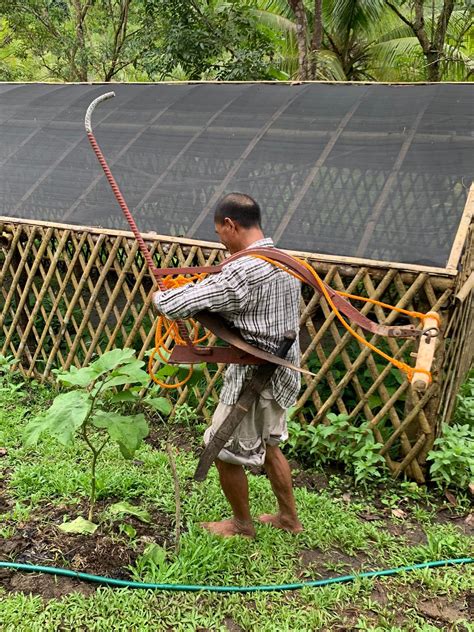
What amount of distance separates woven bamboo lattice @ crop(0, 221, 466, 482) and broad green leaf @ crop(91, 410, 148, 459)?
4.04 feet

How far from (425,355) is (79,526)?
156 cm

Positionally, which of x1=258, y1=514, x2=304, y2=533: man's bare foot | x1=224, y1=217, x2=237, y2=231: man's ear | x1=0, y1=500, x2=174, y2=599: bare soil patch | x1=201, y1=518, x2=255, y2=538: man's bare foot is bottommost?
x1=258, y1=514, x2=304, y2=533: man's bare foot

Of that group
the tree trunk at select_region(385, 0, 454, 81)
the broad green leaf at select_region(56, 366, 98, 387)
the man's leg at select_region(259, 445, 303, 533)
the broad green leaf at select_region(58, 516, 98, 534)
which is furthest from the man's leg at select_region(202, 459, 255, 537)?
the tree trunk at select_region(385, 0, 454, 81)

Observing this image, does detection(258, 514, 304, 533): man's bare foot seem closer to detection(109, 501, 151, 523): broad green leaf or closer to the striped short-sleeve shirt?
detection(109, 501, 151, 523): broad green leaf

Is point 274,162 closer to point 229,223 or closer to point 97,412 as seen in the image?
point 229,223

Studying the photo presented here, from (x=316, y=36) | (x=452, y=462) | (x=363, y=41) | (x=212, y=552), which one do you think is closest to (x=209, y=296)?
(x=212, y=552)

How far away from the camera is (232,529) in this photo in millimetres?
2580

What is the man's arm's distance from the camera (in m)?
2.07

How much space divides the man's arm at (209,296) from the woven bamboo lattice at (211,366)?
3.61 feet

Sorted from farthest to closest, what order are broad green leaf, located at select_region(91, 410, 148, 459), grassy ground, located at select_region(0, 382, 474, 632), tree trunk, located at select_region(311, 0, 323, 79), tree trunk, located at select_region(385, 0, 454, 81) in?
tree trunk, located at select_region(311, 0, 323, 79) < tree trunk, located at select_region(385, 0, 454, 81) < broad green leaf, located at select_region(91, 410, 148, 459) < grassy ground, located at select_region(0, 382, 474, 632)

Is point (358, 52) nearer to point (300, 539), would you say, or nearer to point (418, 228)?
point (418, 228)

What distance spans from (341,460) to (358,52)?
34.8 feet

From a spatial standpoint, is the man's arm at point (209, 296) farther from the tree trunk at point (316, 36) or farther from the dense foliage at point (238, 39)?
the tree trunk at point (316, 36)

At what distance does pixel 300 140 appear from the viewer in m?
4.05
